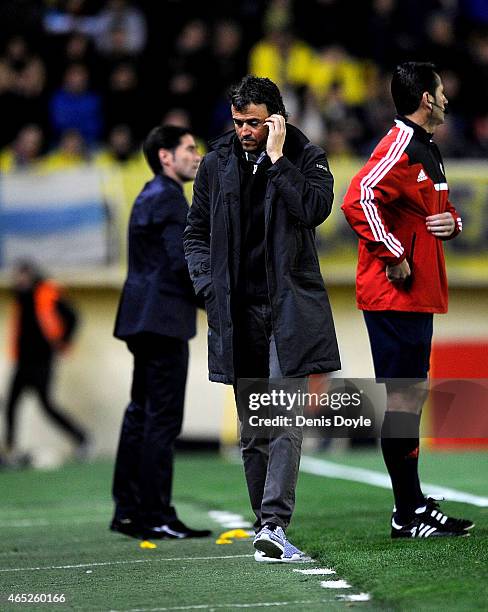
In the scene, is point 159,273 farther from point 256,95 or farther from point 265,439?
point 256,95

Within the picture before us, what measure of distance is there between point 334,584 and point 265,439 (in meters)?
1.13

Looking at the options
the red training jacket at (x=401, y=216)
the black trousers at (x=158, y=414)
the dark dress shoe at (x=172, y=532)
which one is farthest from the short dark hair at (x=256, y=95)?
the dark dress shoe at (x=172, y=532)

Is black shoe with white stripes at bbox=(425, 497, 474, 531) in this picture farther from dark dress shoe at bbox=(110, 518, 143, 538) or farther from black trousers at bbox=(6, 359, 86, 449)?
black trousers at bbox=(6, 359, 86, 449)

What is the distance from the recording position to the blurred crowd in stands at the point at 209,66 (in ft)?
52.3

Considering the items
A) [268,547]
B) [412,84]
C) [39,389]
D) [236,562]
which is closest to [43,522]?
[236,562]

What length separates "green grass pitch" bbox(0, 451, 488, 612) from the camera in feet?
17.3

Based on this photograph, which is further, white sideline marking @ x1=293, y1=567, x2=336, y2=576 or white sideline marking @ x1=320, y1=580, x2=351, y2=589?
white sideline marking @ x1=293, y1=567, x2=336, y2=576

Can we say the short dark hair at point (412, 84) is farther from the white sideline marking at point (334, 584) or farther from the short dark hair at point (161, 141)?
the white sideline marking at point (334, 584)

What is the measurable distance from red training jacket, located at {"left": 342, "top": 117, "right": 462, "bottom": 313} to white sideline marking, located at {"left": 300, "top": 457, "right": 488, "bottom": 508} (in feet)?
6.81

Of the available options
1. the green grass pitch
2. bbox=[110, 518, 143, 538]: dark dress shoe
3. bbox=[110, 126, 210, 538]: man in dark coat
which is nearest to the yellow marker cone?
the green grass pitch

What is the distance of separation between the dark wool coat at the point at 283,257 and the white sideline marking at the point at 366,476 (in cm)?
253

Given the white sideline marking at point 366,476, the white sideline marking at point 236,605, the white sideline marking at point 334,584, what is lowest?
the white sideline marking at point 366,476

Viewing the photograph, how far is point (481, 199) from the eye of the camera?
15320mm

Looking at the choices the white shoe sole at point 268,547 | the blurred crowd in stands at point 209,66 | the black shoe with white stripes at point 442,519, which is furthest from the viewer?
the blurred crowd in stands at point 209,66
